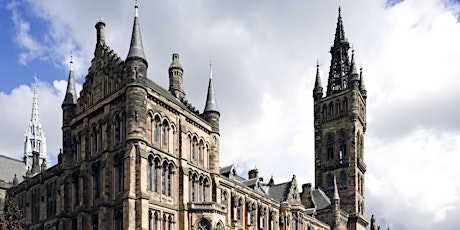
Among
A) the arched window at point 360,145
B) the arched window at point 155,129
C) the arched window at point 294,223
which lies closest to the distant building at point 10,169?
the arched window at point 155,129

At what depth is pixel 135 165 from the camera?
49219 mm

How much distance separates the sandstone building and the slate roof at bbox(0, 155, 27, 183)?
15.4 metres

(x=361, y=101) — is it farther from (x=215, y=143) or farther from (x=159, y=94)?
(x=159, y=94)

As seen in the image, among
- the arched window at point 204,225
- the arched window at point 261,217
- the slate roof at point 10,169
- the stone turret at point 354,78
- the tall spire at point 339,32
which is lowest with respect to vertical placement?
the arched window at point 204,225

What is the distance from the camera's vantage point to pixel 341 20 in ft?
407

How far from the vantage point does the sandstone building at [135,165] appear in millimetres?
50031

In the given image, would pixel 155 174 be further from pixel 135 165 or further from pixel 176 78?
pixel 176 78

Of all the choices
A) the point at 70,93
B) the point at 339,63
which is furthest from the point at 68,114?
the point at 339,63

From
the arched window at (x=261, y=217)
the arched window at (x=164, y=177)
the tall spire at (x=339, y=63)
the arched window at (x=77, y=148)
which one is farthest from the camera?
the tall spire at (x=339, y=63)

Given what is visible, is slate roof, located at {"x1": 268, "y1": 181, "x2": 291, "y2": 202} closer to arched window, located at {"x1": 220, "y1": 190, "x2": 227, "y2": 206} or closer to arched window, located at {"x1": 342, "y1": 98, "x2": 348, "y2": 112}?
arched window, located at {"x1": 220, "y1": 190, "x2": 227, "y2": 206}

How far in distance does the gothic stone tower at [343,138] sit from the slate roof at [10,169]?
57337mm

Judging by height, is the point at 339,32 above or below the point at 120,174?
above

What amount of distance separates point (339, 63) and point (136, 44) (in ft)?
247

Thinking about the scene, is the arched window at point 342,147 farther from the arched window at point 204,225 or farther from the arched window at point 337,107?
the arched window at point 204,225
